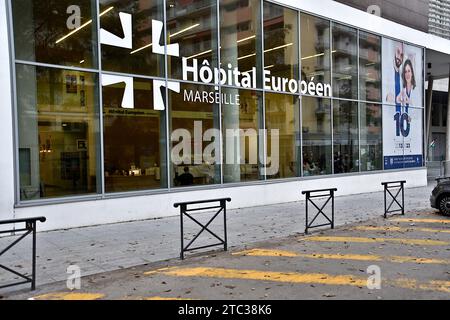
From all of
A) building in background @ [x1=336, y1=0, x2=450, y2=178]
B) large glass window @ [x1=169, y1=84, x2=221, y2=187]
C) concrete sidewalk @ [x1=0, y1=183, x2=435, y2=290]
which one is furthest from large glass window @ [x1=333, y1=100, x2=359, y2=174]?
large glass window @ [x1=169, y1=84, x2=221, y2=187]

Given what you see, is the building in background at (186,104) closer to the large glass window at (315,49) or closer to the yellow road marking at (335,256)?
the large glass window at (315,49)

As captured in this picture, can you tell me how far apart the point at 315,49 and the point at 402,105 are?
21.2 feet

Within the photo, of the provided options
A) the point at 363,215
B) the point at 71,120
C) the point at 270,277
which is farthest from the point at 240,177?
the point at 270,277

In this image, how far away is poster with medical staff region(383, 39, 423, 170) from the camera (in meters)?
19.5

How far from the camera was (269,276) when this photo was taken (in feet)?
20.2

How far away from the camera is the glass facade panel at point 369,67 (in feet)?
60.4

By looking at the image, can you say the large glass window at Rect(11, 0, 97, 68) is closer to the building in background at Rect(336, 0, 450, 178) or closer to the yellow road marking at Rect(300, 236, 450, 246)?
the yellow road marking at Rect(300, 236, 450, 246)

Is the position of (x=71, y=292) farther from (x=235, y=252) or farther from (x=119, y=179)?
(x=119, y=179)

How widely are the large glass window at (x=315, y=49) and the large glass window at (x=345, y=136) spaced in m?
1.45

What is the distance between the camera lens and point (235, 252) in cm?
779

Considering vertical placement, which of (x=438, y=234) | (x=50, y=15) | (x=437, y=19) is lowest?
(x=438, y=234)

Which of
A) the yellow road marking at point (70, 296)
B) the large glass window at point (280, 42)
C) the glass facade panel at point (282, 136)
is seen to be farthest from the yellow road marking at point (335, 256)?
the large glass window at point (280, 42)

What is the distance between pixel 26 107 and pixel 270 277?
7.05 meters

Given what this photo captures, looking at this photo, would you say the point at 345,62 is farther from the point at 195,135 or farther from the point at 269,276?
the point at 269,276
